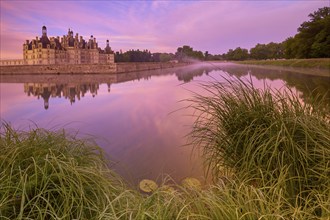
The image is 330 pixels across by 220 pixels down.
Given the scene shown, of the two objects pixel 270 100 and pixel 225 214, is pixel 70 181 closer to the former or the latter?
pixel 225 214

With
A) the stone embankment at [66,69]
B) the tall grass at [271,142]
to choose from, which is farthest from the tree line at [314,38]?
the tall grass at [271,142]

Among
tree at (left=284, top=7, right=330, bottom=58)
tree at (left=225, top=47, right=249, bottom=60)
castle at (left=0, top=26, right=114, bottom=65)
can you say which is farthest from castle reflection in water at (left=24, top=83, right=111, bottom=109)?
tree at (left=225, top=47, right=249, bottom=60)

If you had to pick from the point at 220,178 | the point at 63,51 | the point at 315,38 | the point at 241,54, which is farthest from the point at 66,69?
the point at 241,54

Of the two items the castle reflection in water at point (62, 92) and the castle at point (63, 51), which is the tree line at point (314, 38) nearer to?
the castle reflection in water at point (62, 92)

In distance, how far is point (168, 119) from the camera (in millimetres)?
7918

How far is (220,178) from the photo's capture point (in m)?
2.60

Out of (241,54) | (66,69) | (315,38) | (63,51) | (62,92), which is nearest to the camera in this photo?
(62,92)

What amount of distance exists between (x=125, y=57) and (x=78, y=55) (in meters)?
17.2

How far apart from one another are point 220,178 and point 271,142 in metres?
0.58

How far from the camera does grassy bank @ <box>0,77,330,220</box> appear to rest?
182 cm

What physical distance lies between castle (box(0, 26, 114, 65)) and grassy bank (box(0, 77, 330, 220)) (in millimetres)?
58560

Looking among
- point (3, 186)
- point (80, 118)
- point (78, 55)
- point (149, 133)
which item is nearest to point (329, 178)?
point (3, 186)

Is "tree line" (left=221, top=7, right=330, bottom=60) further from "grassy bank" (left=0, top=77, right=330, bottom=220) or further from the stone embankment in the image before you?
"grassy bank" (left=0, top=77, right=330, bottom=220)

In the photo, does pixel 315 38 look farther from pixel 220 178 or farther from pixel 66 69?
pixel 220 178
